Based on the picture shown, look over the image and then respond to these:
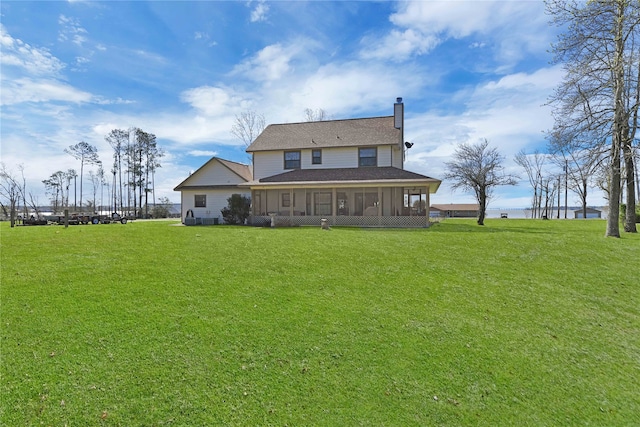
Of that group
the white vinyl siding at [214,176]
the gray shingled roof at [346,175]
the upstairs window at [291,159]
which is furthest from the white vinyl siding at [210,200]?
the gray shingled roof at [346,175]

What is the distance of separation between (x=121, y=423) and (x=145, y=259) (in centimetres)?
571

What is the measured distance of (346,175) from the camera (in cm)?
2281

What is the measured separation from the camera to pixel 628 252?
1172cm

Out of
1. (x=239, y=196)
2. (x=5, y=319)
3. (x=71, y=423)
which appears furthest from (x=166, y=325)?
(x=239, y=196)

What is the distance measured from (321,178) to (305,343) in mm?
18310

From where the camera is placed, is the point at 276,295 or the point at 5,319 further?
the point at 276,295

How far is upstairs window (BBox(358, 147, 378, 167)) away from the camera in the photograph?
79.4 feet

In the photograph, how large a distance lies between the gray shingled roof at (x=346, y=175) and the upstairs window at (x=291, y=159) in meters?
0.77

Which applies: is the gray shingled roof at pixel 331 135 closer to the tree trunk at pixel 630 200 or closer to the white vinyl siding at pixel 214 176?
the white vinyl siding at pixel 214 176

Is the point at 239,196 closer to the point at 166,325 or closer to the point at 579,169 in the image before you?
the point at 166,325

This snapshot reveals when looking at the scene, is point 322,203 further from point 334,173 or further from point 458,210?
point 458,210

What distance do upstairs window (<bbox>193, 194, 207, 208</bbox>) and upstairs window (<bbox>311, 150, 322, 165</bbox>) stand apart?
964cm

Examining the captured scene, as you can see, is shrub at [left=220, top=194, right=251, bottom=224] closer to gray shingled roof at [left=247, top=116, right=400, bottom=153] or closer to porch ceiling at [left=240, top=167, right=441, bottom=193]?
porch ceiling at [left=240, top=167, right=441, bottom=193]

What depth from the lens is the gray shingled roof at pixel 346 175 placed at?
2161cm
